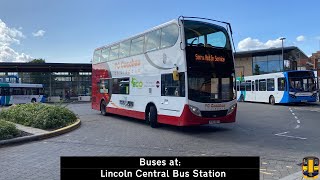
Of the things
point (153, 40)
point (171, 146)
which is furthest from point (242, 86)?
point (171, 146)

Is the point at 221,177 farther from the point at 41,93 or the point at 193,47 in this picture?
the point at 41,93

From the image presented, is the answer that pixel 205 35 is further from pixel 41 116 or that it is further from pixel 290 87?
pixel 290 87

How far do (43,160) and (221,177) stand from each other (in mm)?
4834

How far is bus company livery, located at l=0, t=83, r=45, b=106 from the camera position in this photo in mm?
36747

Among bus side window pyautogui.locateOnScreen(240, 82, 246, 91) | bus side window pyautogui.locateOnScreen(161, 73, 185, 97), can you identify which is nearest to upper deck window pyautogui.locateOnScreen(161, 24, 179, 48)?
bus side window pyautogui.locateOnScreen(161, 73, 185, 97)

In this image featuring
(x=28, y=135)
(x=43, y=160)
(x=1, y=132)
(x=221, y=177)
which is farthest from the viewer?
(x=28, y=135)

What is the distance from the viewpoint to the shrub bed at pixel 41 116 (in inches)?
523

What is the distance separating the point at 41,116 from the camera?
13.6m

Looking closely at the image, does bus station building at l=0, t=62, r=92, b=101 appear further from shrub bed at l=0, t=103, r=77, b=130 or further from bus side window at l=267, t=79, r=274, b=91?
shrub bed at l=0, t=103, r=77, b=130

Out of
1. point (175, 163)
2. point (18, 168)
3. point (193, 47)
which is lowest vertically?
point (18, 168)

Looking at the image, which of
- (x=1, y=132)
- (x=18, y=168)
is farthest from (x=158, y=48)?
(x=18, y=168)

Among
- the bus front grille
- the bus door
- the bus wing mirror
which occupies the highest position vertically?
the bus wing mirror

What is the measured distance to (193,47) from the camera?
12086 millimetres

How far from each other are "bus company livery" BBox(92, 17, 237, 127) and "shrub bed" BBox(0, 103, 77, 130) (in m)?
3.41
